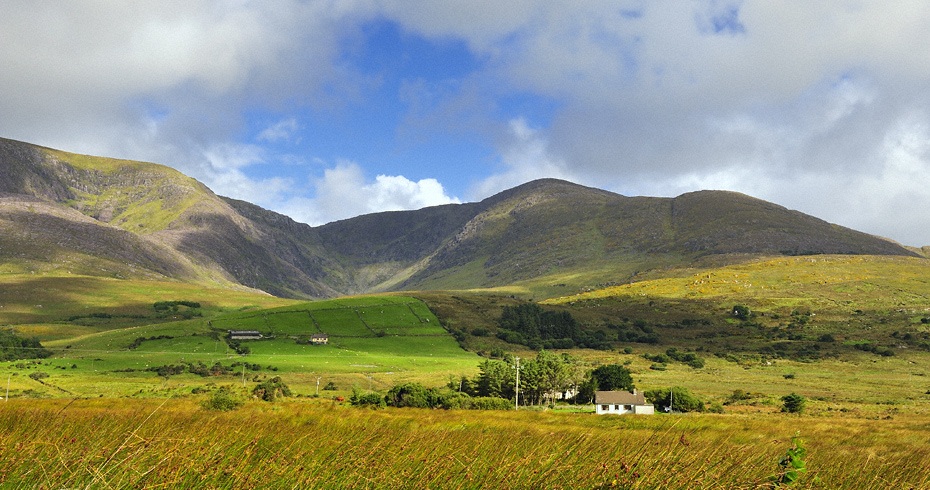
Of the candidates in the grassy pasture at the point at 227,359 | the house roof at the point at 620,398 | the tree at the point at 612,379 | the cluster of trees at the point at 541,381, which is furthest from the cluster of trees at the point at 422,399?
the tree at the point at 612,379

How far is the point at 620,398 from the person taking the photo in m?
84.8

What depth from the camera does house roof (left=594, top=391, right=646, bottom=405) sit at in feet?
275

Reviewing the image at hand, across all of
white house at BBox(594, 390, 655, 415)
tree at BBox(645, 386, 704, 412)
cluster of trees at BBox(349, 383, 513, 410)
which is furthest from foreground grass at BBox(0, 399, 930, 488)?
tree at BBox(645, 386, 704, 412)

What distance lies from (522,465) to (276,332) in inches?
7578

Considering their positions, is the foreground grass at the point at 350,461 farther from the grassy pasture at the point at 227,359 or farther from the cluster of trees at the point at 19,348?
the cluster of trees at the point at 19,348

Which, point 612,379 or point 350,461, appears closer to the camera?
point 350,461

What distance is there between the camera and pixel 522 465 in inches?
321

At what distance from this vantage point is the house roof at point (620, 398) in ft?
275

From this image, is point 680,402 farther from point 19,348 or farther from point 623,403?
point 19,348

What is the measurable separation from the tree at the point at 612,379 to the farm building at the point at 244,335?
107772 millimetres

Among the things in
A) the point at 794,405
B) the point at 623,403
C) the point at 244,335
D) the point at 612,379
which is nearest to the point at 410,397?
the point at 623,403

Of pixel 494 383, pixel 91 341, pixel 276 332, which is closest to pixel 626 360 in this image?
pixel 494 383

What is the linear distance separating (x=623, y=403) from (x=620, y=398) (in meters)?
1.24

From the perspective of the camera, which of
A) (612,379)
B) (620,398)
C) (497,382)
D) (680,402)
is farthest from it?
(612,379)
